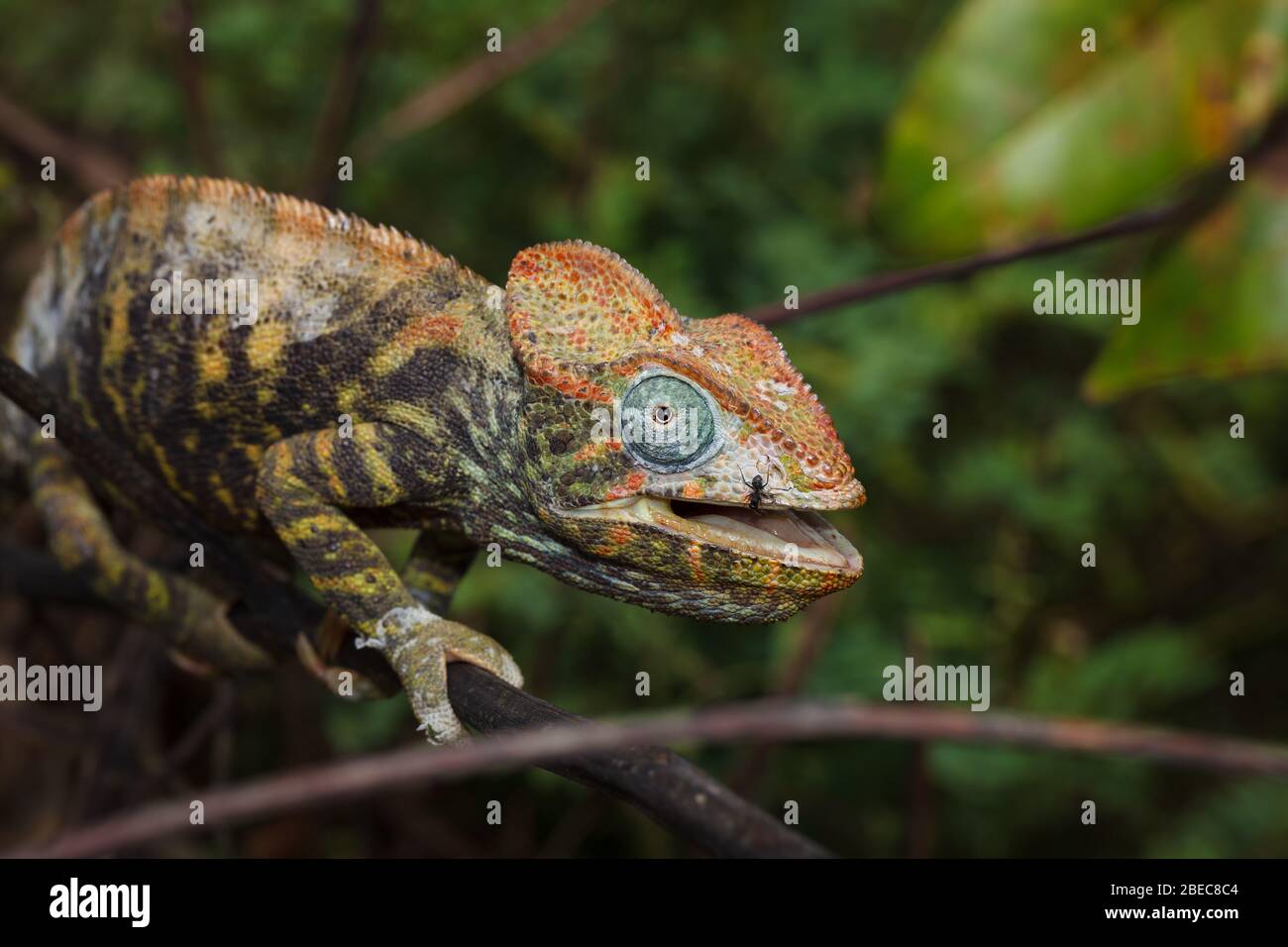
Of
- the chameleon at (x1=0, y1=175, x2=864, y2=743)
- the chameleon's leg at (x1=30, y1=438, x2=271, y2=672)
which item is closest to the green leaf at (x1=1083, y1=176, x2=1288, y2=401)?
the chameleon at (x1=0, y1=175, x2=864, y2=743)

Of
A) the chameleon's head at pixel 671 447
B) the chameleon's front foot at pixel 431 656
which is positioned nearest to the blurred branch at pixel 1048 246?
the chameleon's head at pixel 671 447

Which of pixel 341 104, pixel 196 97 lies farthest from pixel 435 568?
pixel 196 97

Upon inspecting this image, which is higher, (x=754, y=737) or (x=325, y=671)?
(x=754, y=737)

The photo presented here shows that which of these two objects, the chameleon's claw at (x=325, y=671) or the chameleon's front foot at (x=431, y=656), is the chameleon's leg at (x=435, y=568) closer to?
the chameleon's claw at (x=325, y=671)

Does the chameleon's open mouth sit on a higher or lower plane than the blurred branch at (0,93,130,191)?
lower

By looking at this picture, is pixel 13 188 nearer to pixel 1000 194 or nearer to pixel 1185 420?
pixel 1000 194

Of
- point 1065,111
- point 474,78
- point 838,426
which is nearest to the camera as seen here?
point 1065,111

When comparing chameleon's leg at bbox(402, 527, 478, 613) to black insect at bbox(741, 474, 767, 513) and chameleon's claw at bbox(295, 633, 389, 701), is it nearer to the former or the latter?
chameleon's claw at bbox(295, 633, 389, 701)

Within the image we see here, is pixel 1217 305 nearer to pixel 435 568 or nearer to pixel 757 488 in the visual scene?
pixel 757 488
